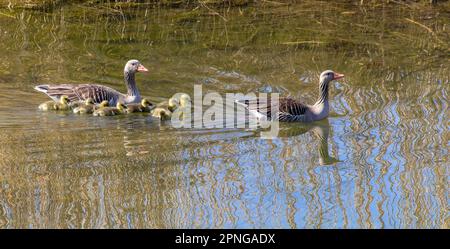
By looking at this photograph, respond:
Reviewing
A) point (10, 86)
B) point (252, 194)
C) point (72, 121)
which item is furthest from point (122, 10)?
point (252, 194)

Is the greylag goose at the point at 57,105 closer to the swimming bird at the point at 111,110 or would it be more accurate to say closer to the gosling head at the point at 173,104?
the swimming bird at the point at 111,110

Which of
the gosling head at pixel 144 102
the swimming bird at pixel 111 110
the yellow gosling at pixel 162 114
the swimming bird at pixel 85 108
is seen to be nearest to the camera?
the yellow gosling at pixel 162 114

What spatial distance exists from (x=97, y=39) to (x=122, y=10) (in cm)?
206

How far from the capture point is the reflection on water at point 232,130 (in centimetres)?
832

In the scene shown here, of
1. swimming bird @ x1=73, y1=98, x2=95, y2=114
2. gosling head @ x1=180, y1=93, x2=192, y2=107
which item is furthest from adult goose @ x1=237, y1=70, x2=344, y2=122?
swimming bird @ x1=73, y1=98, x2=95, y2=114

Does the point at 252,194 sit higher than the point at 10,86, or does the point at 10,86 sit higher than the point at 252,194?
the point at 10,86

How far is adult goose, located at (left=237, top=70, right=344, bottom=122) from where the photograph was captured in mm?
11508

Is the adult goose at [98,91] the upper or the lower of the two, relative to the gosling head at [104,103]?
upper

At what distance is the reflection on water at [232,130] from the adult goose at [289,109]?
0.14 meters

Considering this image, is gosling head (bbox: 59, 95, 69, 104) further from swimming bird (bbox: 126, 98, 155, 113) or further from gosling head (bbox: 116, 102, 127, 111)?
swimming bird (bbox: 126, 98, 155, 113)

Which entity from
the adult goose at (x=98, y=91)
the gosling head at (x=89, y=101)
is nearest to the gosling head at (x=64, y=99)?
the adult goose at (x=98, y=91)

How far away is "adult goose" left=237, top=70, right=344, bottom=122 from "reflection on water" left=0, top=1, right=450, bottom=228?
0.14 meters

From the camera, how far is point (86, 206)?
8219mm

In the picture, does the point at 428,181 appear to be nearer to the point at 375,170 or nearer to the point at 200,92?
the point at 375,170
